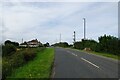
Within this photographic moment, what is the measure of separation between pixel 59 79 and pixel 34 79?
1334 mm

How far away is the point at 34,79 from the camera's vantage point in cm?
1555

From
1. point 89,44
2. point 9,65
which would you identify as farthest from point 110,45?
point 9,65

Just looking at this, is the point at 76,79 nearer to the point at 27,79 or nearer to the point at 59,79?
the point at 59,79

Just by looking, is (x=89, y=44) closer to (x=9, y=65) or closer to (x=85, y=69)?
(x=9, y=65)

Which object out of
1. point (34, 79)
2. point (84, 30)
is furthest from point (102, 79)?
point (84, 30)

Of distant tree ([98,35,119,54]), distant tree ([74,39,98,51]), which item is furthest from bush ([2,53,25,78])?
distant tree ([74,39,98,51])

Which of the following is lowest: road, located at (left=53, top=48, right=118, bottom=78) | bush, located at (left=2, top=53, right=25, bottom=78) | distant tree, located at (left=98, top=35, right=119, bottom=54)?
bush, located at (left=2, top=53, right=25, bottom=78)

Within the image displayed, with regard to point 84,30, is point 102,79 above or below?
below

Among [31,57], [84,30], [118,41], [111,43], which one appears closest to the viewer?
[31,57]

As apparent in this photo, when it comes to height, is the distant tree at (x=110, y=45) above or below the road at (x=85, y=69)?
above

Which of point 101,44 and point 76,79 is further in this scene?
point 101,44

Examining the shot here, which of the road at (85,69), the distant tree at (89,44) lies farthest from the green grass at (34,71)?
the distant tree at (89,44)

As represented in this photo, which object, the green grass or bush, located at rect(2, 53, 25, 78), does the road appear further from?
bush, located at rect(2, 53, 25, 78)

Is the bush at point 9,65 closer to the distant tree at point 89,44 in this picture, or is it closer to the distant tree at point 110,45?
the distant tree at point 110,45
